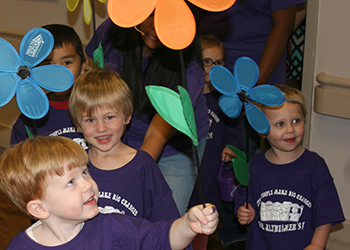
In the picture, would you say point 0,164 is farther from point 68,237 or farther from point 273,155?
point 273,155

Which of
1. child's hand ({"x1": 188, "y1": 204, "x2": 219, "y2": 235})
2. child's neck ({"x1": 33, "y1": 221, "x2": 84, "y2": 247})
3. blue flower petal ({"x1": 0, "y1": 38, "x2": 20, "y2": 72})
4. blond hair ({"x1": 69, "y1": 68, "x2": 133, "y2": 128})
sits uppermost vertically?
blue flower petal ({"x1": 0, "y1": 38, "x2": 20, "y2": 72})

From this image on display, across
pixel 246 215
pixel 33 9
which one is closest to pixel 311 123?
pixel 246 215

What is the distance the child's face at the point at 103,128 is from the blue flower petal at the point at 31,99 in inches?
7.0

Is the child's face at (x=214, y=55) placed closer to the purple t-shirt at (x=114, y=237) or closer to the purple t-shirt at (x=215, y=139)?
the purple t-shirt at (x=215, y=139)

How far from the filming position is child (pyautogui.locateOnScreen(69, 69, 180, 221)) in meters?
1.31

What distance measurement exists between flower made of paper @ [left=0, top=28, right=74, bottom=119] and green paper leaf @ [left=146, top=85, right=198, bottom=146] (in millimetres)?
486

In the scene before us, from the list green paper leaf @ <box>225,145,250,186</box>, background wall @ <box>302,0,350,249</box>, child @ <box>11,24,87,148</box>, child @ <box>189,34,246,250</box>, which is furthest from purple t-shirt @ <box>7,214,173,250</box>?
background wall @ <box>302,0,350,249</box>

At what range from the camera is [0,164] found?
1.07 metres

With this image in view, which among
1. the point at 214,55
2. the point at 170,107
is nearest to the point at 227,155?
the point at 214,55

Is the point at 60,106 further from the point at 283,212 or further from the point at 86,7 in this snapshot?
the point at 283,212

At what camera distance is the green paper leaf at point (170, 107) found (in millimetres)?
805

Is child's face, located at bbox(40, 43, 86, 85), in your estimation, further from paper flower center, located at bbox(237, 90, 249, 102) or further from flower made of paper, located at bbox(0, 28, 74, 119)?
paper flower center, located at bbox(237, 90, 249, 102)

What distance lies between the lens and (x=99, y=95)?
132 centimetres

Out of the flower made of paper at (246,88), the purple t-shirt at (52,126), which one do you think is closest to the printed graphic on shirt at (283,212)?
the flower made of paper at (246,88)
